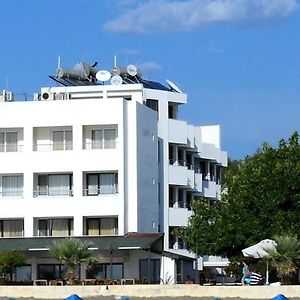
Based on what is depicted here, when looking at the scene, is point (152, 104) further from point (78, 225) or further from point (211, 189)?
point (78, 225)

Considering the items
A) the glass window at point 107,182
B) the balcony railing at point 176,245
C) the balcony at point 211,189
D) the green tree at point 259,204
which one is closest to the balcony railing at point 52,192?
the glass window at point 107,182

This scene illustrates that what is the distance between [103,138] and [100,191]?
342cm

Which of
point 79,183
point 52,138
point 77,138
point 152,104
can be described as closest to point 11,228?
point 79,183

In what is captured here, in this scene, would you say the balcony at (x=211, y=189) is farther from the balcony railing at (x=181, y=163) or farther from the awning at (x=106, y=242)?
the awning at (x=106, y=242)

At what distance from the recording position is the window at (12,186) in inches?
2793

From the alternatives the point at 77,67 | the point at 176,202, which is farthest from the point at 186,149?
the point at 77,67

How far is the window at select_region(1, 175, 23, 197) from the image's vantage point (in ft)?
233

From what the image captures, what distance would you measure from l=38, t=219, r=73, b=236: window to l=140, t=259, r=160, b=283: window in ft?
16.2

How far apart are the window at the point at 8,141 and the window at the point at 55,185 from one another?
8.34 feet

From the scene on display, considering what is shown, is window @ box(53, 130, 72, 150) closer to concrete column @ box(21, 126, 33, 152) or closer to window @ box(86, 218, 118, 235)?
concrete column @ box(21, 126, 33, 152)

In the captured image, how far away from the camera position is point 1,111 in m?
71.1

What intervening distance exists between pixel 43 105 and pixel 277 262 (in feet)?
81.7

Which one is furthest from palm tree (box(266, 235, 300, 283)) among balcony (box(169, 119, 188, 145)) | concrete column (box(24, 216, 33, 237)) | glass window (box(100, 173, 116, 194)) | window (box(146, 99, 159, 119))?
window (box(146, 99, 159, 119))

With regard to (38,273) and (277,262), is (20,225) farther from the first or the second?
(277,262)
